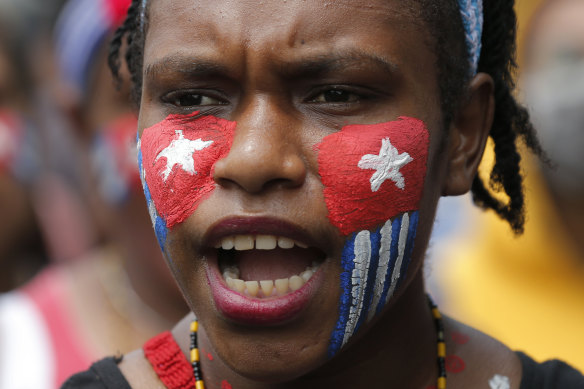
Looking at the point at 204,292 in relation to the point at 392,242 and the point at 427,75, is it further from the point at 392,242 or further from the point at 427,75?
the point at 427,75

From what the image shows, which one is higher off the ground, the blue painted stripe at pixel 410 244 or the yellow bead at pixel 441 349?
the blue painted stripe at pixel 410 244

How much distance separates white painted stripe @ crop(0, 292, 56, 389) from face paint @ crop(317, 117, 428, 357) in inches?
103

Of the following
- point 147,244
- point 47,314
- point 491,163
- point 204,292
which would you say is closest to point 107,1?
point 147,244

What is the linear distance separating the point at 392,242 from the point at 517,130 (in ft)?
A: 2.87

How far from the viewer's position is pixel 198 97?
2.29 m

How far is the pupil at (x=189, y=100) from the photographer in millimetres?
2294

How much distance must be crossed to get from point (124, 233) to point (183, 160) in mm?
2692

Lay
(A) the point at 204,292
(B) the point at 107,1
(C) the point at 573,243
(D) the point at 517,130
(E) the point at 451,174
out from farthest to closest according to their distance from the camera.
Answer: (C) the point at 573,243, (B) the point at 107,1, (D) the point at 517,130, (E) the point at 451,174, (A) the point at 204,292

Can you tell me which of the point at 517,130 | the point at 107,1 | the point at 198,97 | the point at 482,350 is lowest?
the point at 482,350

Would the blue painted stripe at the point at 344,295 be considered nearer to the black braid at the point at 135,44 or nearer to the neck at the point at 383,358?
→ the neck at the point at 383,358

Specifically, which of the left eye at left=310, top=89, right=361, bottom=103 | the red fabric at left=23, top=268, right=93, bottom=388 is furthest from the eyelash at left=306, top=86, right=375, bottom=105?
the red fabric at left=23, top=268, right=93, bottom=388

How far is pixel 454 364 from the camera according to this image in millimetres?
2598

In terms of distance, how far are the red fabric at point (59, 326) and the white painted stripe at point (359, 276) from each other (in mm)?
2506

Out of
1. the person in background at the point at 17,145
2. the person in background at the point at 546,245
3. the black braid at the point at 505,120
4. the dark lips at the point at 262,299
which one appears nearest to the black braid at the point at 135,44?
the dark lips at the point at 262,299
